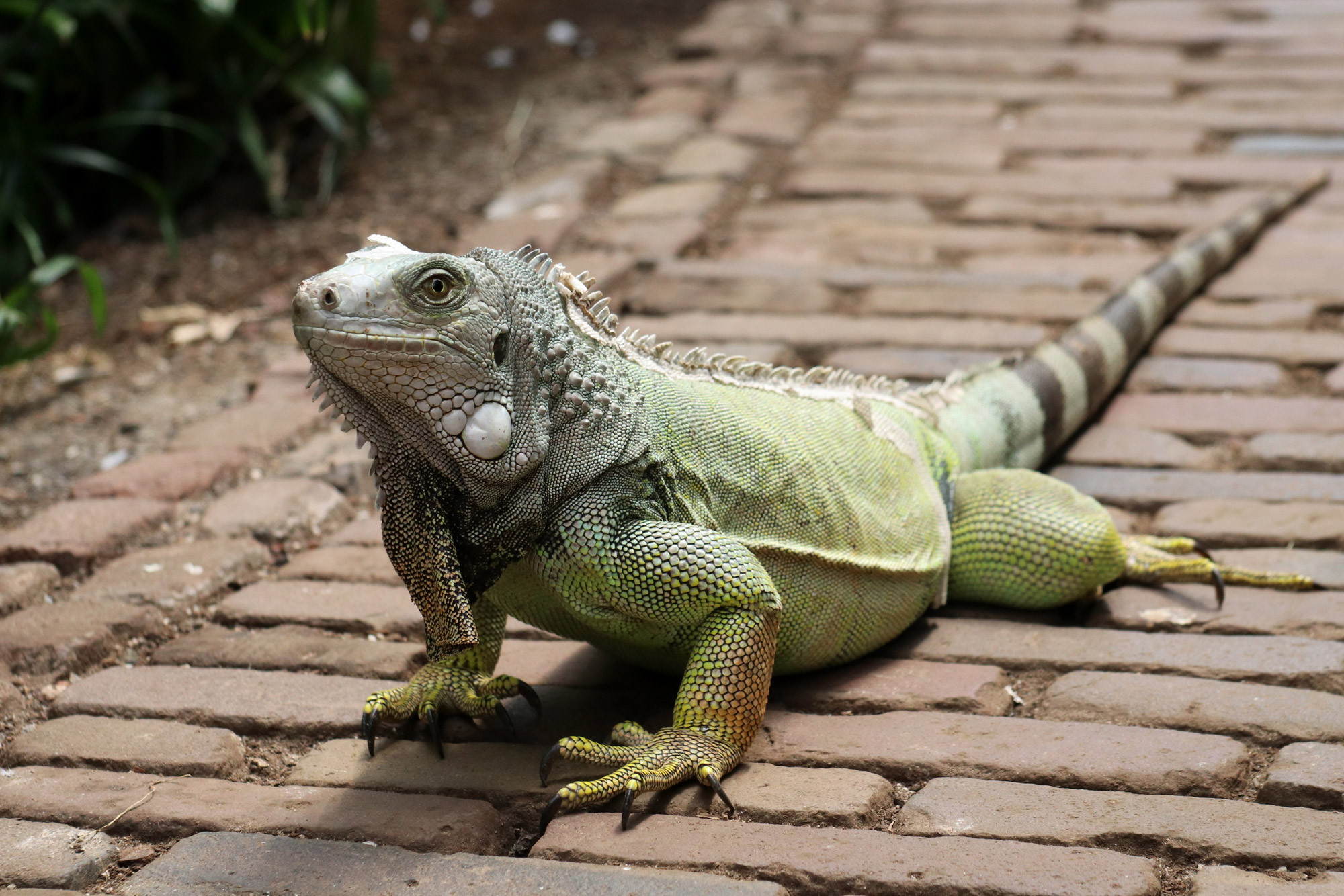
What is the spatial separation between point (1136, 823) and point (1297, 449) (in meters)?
1.77

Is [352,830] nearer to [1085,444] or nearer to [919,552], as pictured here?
[919,552]

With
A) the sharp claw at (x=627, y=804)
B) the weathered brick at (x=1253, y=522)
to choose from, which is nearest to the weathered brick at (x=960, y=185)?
the weathered brick at (x=1253, y=522)

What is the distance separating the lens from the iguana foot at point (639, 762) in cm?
240

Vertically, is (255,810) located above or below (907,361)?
below

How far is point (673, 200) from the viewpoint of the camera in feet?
18.2

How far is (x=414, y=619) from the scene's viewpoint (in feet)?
10.7

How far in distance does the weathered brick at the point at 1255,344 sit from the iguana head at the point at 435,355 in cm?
261

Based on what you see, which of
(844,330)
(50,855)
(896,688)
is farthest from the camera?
(844,330)

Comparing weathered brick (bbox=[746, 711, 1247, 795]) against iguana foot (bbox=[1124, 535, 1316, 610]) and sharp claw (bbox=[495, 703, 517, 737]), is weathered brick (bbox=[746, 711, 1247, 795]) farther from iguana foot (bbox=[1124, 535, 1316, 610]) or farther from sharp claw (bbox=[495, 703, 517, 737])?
iguana foot (bbox=[1124, 535, 1316, 610])

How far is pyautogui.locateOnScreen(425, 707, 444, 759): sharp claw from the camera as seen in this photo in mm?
2701

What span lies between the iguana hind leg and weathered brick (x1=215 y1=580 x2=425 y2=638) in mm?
1260

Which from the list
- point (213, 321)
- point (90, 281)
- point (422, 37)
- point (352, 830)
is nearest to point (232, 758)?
point (352, 830)

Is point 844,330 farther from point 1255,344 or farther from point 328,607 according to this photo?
point 328,607

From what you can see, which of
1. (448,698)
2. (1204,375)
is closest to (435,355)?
(448,698)
